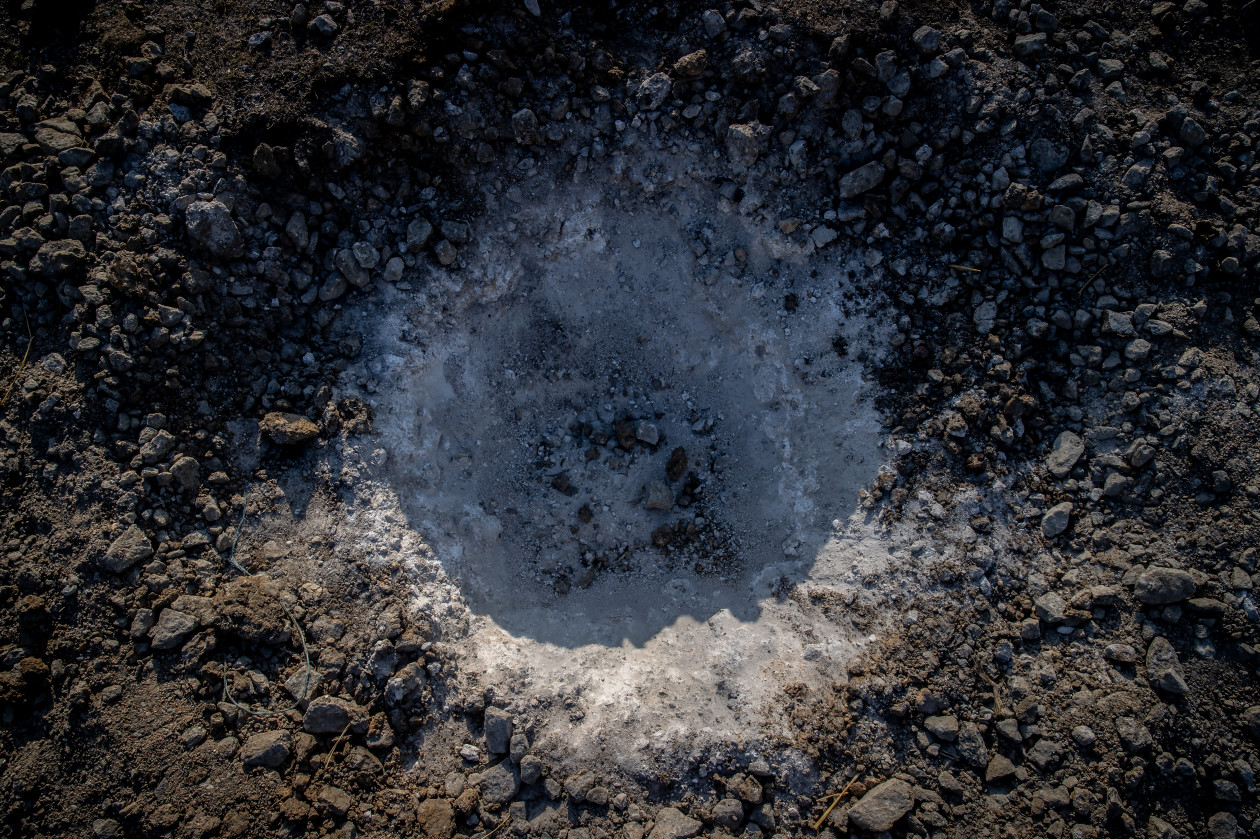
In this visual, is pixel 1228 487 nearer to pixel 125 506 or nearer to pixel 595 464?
pixel 595 464

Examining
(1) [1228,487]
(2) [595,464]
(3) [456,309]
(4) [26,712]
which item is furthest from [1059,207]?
(4) [26,712]

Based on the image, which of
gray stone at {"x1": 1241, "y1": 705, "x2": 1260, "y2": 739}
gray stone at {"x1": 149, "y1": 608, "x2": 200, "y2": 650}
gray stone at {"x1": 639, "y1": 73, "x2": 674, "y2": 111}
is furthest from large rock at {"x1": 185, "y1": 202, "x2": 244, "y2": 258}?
gray stone at {"x1": 1241, "y1": 705, "x2": 1260, "y2": 739}

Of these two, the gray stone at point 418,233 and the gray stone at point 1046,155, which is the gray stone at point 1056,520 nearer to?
the gray stone at point 1046,155

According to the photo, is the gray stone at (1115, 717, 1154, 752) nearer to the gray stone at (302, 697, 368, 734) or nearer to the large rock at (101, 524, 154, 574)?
the gray stone at (302, 697, 368, 734)

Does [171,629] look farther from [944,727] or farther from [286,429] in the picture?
[944,727]

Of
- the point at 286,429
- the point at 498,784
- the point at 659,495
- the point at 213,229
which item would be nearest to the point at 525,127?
the point at 213,229
